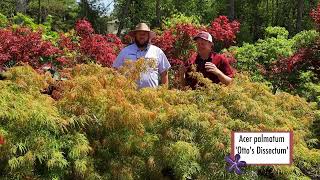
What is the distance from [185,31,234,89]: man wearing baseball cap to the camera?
495 cm

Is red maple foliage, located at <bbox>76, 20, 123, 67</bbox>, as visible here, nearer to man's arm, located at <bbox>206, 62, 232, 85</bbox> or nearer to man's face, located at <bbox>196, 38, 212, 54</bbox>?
man's face, located at <bbox>196, 38, 212, 54</bbox>

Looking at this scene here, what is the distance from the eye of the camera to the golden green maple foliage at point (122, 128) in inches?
137

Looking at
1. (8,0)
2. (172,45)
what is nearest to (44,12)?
(8,0)

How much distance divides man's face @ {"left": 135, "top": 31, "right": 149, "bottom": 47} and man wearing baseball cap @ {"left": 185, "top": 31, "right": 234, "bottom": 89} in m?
0.59

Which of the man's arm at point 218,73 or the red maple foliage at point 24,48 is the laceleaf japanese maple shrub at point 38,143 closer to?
the man's arm at point 218,73

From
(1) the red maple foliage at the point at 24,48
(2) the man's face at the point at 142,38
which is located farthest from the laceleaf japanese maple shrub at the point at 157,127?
(1) the red maple foliage at the point at 24,48

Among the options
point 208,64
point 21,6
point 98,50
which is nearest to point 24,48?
point 98,50

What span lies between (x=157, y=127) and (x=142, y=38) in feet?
5.93

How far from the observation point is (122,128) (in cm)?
378

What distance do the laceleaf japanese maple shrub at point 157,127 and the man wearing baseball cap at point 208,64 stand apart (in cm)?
82

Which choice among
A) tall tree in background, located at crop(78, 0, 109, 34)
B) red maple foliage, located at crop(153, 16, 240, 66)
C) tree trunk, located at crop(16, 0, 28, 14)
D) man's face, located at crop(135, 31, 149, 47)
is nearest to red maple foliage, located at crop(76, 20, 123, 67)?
red maple foliage, located at crop(153, 16, 240, 66)

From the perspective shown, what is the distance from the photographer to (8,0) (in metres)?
32.7

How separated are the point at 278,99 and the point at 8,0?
3046cm

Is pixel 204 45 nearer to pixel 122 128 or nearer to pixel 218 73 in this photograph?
pixel 218 73
